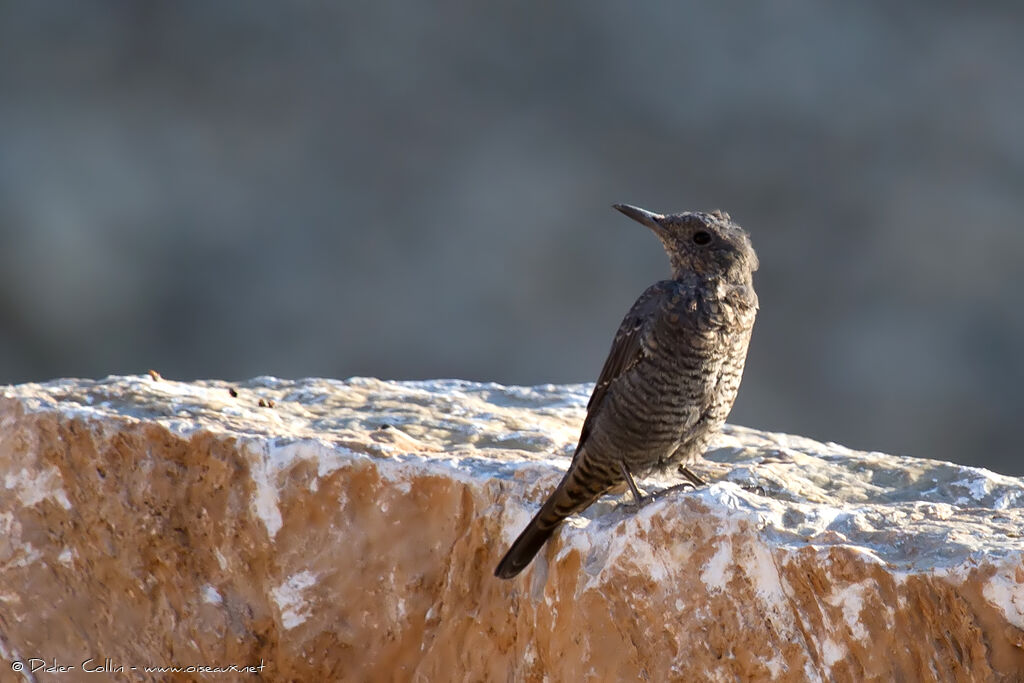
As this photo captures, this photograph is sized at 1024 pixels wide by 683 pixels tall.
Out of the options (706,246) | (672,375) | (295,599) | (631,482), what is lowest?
(295,599)

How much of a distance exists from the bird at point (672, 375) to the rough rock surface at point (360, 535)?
14 cm

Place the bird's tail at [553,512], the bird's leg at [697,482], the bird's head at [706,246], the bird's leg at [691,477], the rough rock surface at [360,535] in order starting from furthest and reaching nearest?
the bird's head at [706,246] → the bird's leg at [691,477] → the bird's leg at [697,482] → the bird's tail at [553,512] → the rough rock surface at [360,535]

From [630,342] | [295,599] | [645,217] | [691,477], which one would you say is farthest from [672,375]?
[295,599]

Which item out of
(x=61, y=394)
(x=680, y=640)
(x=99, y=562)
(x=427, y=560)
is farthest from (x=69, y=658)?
(x=680, y=640)

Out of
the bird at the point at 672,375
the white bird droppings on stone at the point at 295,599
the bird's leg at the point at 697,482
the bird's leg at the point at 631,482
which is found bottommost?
the white bird droppings on stone at the point at 295,599

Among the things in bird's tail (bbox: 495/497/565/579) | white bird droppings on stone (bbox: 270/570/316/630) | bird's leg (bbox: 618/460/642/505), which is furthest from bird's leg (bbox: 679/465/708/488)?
white bird droppings on stone (bbox: 270/570/316/630)

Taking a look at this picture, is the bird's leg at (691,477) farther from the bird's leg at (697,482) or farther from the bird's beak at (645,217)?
the bird's beak at (645,217)

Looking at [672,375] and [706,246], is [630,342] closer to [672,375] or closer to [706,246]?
[672,375]

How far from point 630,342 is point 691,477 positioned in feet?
1.33

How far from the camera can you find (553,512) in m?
2.88

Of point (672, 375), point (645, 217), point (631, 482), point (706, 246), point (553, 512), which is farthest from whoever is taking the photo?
point (645, 217)

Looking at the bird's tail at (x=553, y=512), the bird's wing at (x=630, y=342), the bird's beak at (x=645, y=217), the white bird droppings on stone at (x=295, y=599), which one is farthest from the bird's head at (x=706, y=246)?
the white bird droppings on stone at (x=295, y=599)

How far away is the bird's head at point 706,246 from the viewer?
3.38m

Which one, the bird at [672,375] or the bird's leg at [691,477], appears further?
the bird's leg at [691,477]
